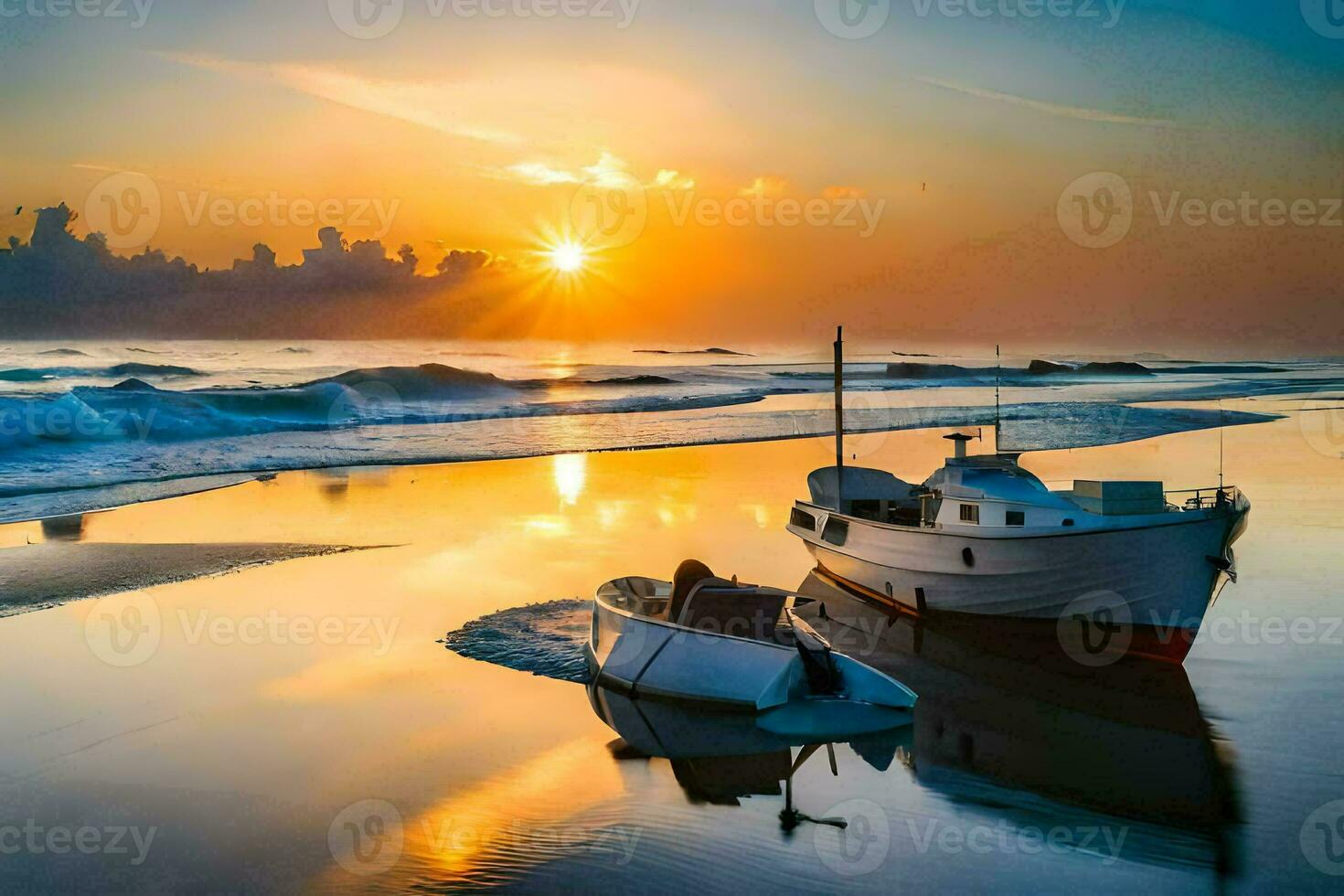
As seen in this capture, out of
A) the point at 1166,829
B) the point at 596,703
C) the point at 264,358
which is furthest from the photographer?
the point at 264,358

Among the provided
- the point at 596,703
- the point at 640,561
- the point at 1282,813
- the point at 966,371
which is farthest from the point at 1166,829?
the point at 966,371

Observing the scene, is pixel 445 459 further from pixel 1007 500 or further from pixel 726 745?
pixel 726 745

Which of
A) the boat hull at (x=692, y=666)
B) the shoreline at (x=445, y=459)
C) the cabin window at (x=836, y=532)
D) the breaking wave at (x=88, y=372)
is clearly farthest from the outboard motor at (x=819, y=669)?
the breaking wave at (x=88, y=372)

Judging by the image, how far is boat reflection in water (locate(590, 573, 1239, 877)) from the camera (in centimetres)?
1022

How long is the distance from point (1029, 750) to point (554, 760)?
5.19 meters

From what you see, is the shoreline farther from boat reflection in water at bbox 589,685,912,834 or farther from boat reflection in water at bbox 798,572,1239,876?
boat reflection in water at bbox 798,572,1239,876

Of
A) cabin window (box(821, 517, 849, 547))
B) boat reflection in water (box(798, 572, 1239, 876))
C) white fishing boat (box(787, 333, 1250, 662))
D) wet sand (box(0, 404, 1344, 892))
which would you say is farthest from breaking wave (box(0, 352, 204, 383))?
boat reflection in water (box(798, 572, 1239, 876))

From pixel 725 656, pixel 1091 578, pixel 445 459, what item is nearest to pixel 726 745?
pixel 725 656

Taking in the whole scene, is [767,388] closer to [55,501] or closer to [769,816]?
[55,501]

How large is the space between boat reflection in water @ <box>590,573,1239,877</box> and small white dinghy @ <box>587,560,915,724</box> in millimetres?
301

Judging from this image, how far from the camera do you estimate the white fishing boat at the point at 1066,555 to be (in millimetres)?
15633

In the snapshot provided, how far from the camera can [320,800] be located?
1054 centimetres

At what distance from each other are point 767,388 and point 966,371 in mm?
40858

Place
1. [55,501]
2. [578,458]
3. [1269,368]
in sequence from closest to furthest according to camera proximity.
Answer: [55,501] → [578,458] → [1269,368]
